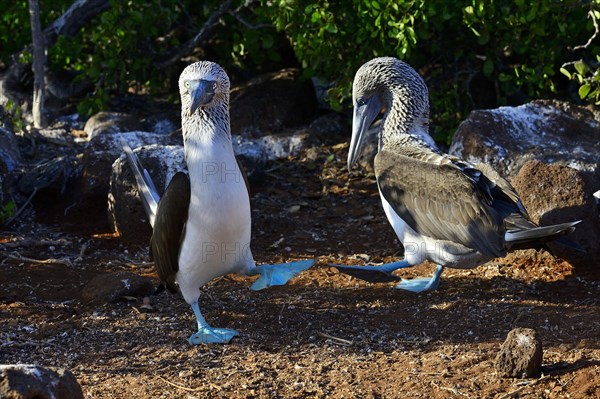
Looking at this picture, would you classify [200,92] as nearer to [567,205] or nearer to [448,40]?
[567,205]

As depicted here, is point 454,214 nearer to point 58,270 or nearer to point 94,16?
point 58,270

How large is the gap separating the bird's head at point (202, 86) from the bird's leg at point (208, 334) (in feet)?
3.70

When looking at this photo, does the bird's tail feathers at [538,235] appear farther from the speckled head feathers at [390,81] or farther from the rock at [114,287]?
the rock at [114,287]

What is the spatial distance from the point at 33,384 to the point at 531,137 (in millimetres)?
4596

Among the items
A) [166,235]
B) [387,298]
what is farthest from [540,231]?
[166,235]

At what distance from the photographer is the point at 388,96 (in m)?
6.31

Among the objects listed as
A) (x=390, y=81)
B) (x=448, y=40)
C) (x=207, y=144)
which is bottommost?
(x=207, y=144)

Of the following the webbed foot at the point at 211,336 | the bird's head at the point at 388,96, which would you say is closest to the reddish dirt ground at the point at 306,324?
the webbed foot at the point at 211,336

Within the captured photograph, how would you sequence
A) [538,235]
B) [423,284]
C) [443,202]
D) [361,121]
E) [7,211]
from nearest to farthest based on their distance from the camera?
[538,235], [443,202], [423,284], [361,121], [7,211]

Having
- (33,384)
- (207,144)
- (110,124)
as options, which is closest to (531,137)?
(207,144)

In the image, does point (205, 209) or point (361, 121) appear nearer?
point (205, 209)

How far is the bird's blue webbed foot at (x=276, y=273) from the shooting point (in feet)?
16.8

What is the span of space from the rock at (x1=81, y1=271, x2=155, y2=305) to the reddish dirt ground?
0.05 meters

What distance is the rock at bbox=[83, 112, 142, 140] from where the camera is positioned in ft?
28.6
